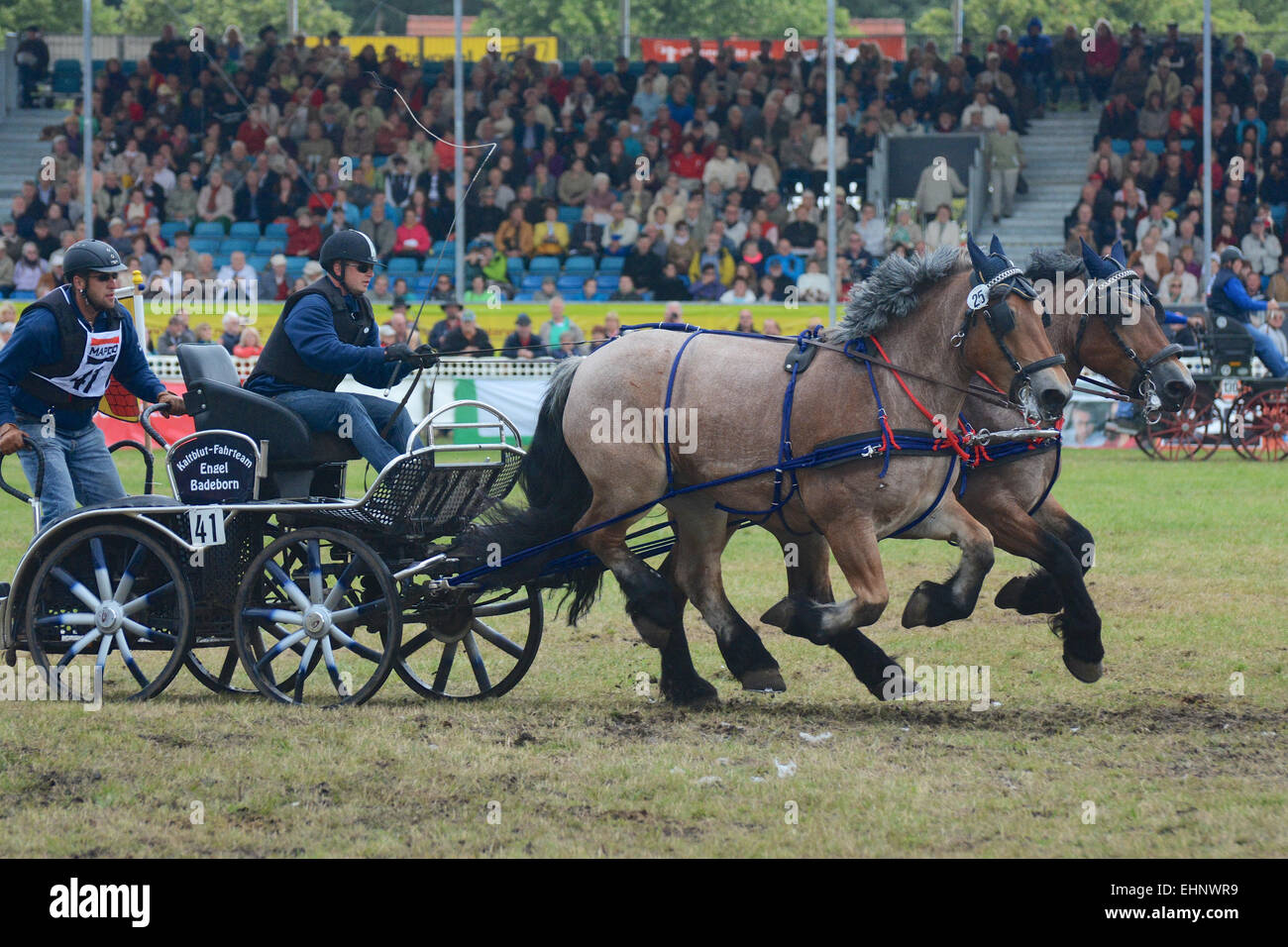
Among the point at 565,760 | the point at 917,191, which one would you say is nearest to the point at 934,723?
the point at 565,760

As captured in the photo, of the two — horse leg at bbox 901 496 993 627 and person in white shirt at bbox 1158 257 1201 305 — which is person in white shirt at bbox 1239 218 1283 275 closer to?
person in white shirt at bbox 1158 257 1201 305

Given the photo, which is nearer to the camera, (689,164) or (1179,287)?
(1179,287)

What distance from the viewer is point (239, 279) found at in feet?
67.2

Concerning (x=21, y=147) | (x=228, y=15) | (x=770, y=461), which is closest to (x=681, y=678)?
(x=770, y=461)

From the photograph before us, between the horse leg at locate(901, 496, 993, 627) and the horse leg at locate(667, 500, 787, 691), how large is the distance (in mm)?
664

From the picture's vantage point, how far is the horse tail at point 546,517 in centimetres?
723

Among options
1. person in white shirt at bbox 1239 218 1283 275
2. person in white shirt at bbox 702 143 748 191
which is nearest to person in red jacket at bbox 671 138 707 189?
person in white shirt at bbox 702 143 748 191

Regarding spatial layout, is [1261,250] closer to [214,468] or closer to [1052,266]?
[1052,266]

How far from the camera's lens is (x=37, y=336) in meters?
7.11

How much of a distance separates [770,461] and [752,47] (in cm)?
2522

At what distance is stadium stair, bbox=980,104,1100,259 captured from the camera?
75.0 ft

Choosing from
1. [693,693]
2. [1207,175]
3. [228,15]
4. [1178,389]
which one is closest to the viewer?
[693,693]

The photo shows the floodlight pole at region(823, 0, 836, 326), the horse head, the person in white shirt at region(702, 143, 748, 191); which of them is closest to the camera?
the horse head

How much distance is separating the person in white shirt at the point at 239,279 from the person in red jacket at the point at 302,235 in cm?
118
